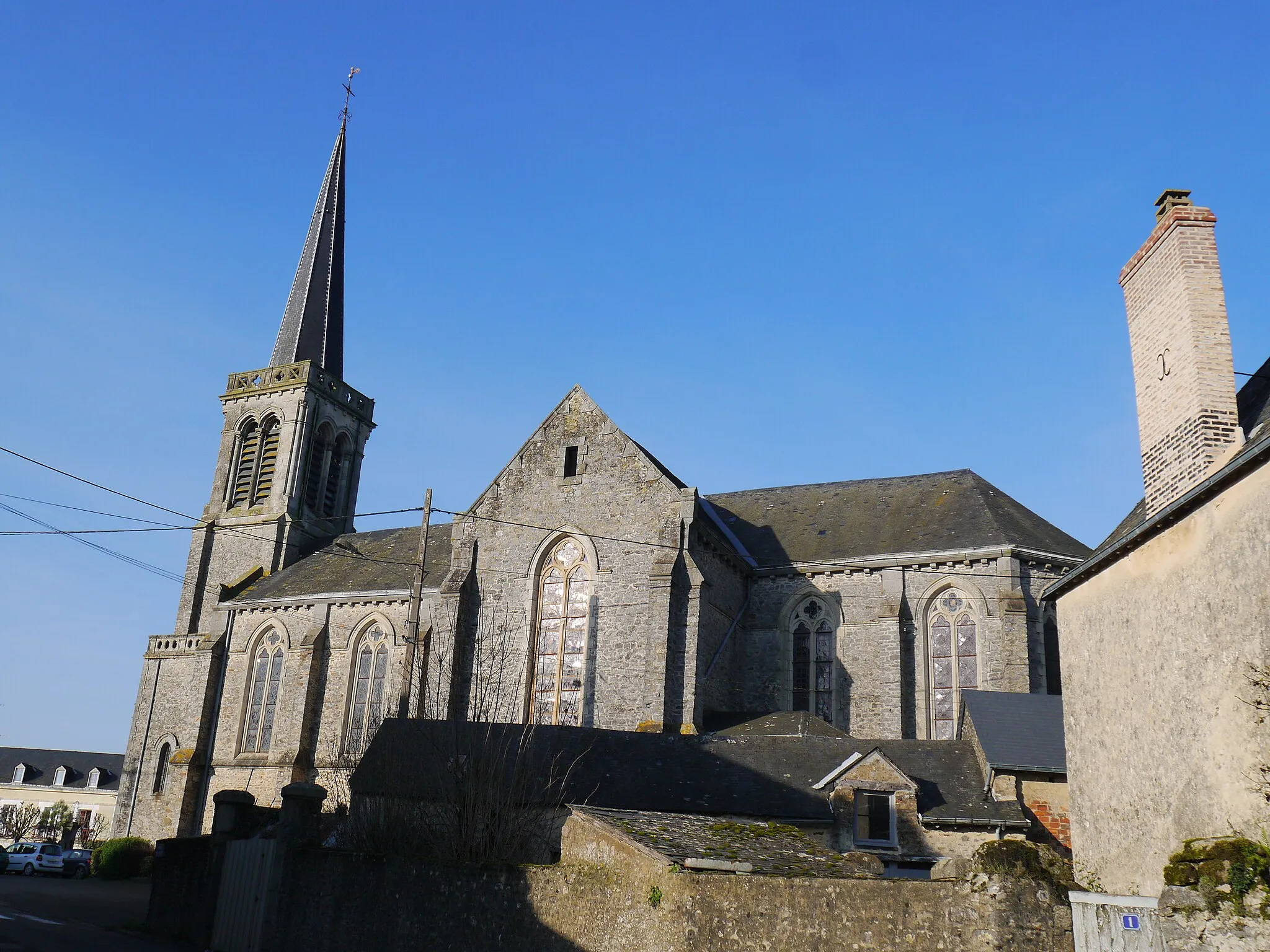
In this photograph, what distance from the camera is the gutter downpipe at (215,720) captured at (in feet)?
105

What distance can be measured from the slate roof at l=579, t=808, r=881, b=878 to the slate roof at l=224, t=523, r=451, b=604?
2032 cm

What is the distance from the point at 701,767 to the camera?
63.8 feet

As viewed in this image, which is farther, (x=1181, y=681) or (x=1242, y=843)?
(x=1181, y=681)

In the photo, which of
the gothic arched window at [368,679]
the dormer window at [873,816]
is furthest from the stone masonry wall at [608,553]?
the gothic arched window at [368,679]

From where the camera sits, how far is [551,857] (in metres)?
14.9

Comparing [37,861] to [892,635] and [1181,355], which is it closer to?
[892,635]

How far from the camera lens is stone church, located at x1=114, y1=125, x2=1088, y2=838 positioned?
939 inches

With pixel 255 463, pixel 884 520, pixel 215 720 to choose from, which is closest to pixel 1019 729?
pixel 884 520

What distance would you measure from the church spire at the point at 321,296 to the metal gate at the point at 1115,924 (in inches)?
1454

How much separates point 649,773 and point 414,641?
696 centimetres

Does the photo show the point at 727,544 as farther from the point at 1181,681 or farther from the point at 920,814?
the point at 1181,681

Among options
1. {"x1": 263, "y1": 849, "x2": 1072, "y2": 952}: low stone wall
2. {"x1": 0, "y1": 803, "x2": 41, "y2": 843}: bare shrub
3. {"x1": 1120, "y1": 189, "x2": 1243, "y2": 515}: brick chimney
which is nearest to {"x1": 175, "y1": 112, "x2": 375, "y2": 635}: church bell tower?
{"x1": 263, "y1": 849, "x2": 1072, "y2": 952}: low stone wall

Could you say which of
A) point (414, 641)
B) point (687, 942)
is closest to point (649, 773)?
point (414, 641)

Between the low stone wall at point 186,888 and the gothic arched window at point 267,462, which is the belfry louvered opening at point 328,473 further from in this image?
the low stone wall at point 186,888
